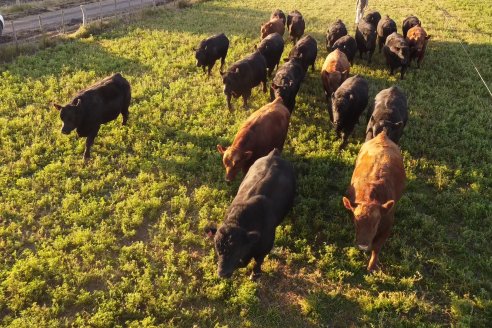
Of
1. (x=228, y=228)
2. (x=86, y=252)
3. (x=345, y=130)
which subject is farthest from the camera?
(x=345, y=130)

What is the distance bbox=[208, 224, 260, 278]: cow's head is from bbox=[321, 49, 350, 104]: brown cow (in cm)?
728

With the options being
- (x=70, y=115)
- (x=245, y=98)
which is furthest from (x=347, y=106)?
(x=70, y=115)

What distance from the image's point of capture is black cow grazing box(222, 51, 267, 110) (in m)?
12.2

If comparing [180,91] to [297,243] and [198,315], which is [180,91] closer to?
[297,243]

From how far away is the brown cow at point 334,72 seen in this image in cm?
1211

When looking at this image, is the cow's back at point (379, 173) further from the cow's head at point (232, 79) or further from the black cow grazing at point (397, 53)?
the black cow grazing at point (397, 53)

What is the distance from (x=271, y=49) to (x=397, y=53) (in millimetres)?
4505

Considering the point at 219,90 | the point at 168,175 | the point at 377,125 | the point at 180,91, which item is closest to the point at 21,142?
the point at 168,175

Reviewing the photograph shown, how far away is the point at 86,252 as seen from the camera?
24.9ft

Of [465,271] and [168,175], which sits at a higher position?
[168,175]

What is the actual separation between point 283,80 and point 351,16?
1662 centimetres

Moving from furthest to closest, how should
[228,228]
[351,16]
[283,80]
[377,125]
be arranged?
[351,16]
[283,80]
[377,125]
[228,228]

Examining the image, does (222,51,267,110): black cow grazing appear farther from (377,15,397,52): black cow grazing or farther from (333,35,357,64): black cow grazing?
(377,15,397,52): black cow grazing

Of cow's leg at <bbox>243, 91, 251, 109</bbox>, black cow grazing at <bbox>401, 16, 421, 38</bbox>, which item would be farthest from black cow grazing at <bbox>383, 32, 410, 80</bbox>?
Answer: cow's leg at <bbox>243, 91, 251, 109</bbox>
